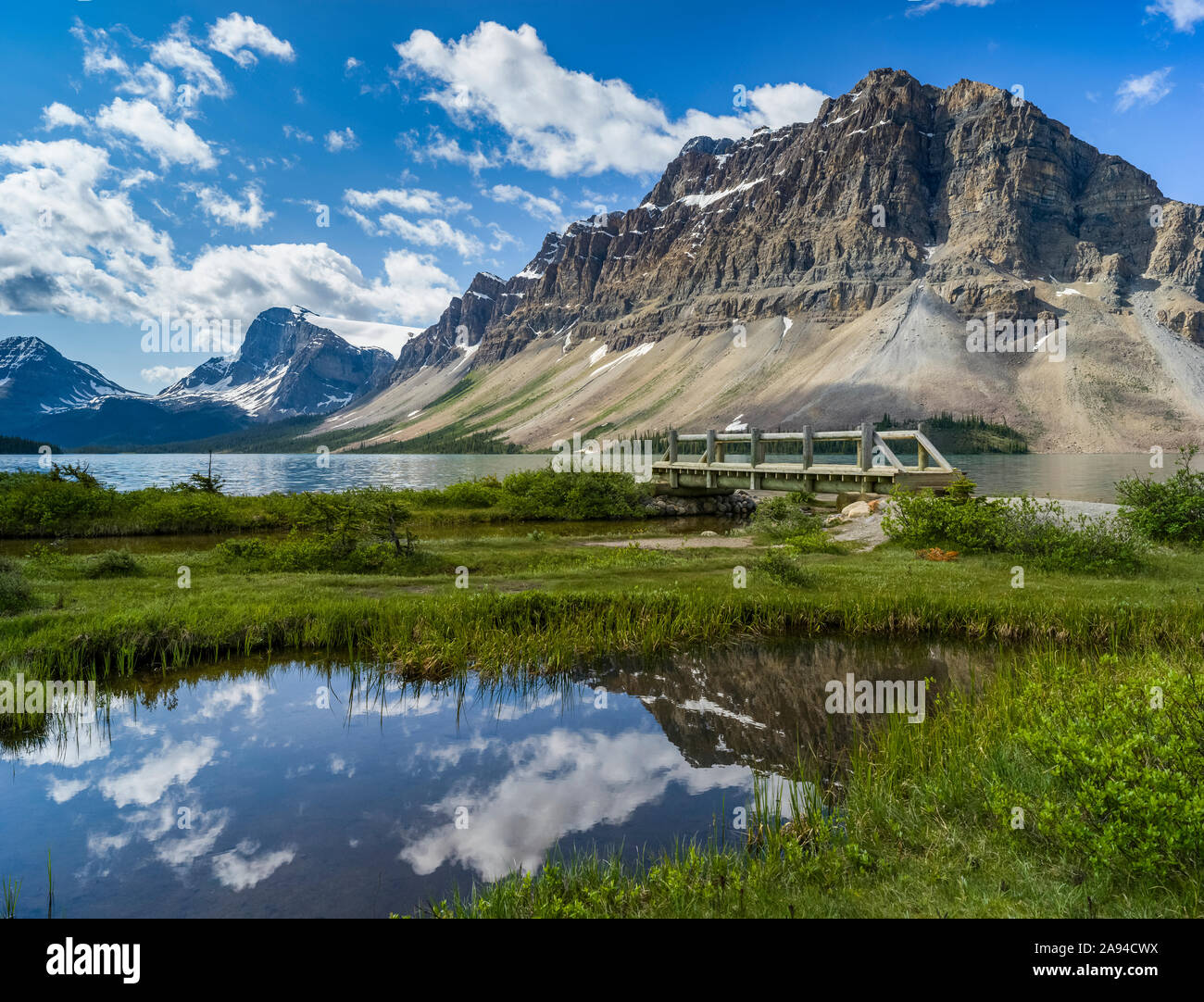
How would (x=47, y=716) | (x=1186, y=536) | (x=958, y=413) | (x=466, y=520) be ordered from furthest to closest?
(x=958, y=413)
(x=466, y=520)
(x=1186, y=536)
(x=47, y=716)

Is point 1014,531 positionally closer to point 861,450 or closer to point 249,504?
point 861,450

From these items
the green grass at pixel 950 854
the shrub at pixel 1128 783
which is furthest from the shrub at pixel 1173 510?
the shrub at pixel 1128 783

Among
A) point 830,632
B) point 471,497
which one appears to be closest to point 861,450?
point 830,632

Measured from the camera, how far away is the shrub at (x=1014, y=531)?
56.2 feet

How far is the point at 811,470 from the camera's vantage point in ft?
103

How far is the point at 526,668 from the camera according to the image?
41.8 feet

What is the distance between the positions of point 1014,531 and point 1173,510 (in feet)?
16.0

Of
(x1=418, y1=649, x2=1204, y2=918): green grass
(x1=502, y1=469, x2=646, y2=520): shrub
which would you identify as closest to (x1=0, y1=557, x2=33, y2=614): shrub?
(x1=418, y1=649, x2=1204, y2=918): green grass

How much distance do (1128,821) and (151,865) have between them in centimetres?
919

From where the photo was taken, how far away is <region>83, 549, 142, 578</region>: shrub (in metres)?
19.0

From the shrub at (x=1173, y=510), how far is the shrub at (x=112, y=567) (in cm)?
3043

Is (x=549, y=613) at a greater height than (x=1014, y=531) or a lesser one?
lesser
